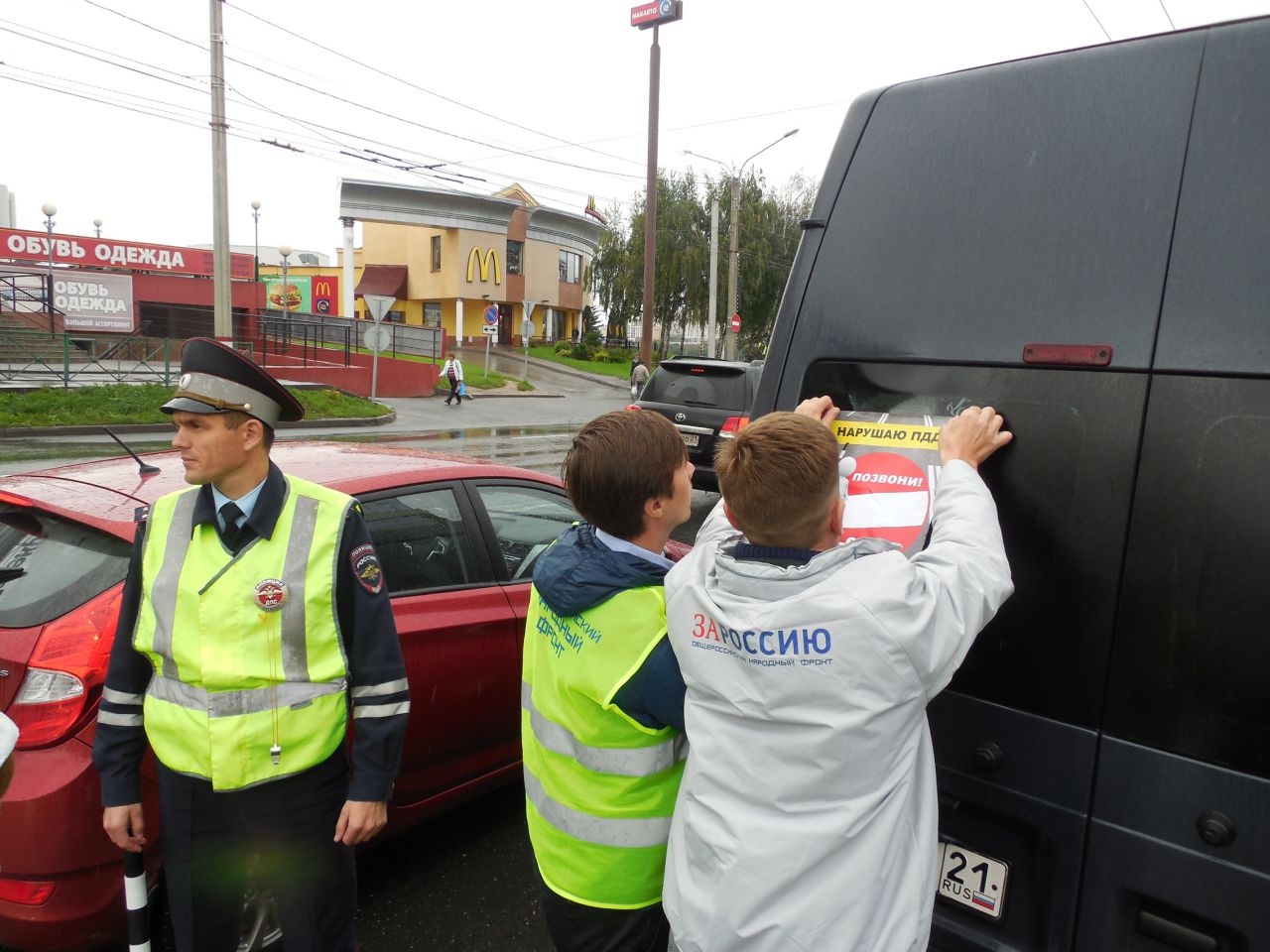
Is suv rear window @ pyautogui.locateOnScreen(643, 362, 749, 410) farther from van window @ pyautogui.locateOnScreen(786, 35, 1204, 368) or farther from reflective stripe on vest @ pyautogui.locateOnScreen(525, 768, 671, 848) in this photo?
reflective stripe on vest @ pyautogui.locateOnScreen(525, 768, 671, 848)

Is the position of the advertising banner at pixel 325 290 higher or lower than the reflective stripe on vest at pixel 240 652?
higher

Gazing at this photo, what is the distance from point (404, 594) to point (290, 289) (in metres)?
62.1

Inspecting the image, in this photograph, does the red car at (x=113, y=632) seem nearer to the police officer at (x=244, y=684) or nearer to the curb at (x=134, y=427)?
the police officer at (x=244, y=684)

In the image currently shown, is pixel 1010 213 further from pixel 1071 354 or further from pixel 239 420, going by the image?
pixel 239 420

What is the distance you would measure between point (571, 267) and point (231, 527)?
5435 cm

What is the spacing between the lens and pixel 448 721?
3188mm

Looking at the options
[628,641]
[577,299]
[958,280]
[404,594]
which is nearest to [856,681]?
[628,641]

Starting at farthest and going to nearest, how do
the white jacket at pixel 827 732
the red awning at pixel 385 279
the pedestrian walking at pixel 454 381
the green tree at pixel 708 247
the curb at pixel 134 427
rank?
the red awning at pixel 385 279, the green tree at pixel 708 247, the pedestrian walking at pixel 454 381, the curb at pixel 134 427, the white jacket at pixel 827 732

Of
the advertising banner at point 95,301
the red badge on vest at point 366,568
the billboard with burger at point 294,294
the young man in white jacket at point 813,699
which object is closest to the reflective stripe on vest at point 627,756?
the young man in white jacket at point 813,699

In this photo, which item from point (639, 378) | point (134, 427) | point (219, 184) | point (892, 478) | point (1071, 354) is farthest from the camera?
point (639, 378)

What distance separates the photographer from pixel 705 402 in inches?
385

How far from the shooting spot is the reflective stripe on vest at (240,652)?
2066mm

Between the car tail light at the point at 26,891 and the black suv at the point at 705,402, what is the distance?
761 cm

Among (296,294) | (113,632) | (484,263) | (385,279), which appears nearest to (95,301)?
(484,263)
